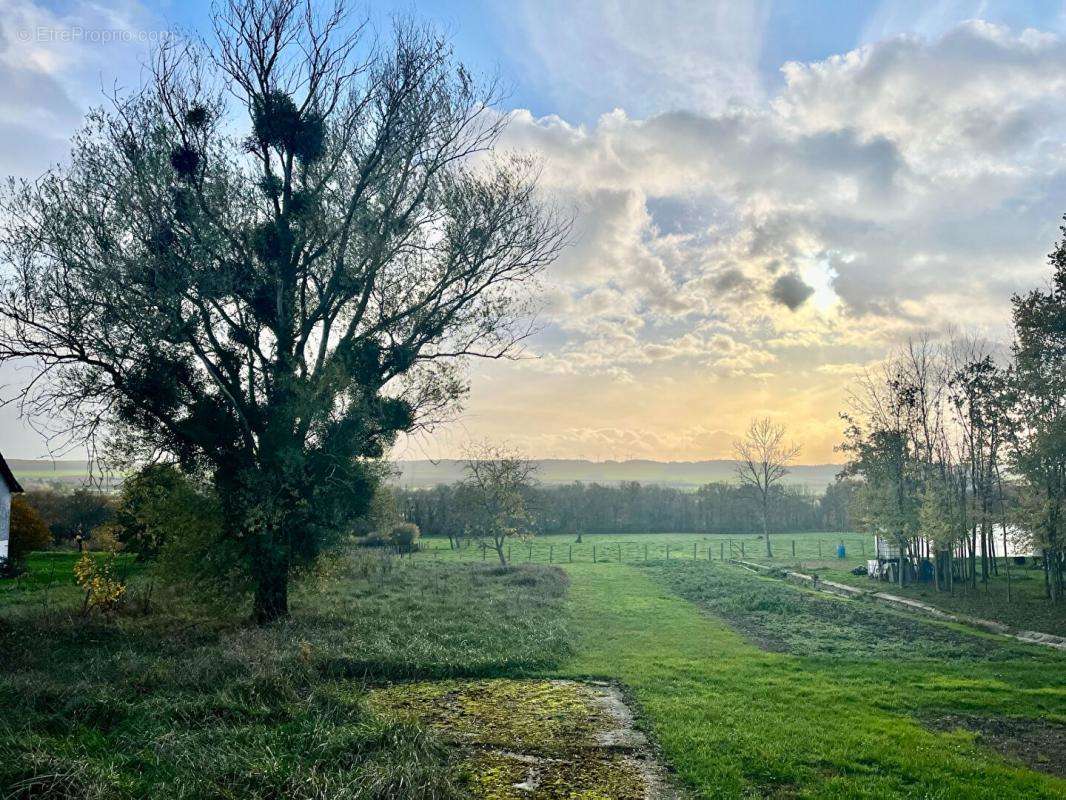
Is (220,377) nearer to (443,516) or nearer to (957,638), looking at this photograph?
(957,638)

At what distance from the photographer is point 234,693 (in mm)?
9164

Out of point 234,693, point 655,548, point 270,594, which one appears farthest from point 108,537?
point 655,548

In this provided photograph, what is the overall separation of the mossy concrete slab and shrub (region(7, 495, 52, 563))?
27668 mm

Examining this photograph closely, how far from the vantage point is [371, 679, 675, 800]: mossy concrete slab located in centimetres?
706

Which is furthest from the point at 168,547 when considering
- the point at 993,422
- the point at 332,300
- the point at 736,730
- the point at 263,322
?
the point at 993,422

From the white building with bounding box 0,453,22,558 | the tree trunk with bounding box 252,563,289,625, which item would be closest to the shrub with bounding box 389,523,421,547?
the white building with bounding box 0,453,22,558

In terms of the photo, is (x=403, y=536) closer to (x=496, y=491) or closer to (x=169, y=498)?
(x=496, y=491)

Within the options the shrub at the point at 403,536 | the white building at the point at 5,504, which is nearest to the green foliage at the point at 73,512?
the white building at the point at 5,504

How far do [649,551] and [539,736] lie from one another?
1584 inches

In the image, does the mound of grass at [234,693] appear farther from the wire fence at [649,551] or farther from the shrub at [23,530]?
the wire fence at [649,551]

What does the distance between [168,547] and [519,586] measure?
13488 mm

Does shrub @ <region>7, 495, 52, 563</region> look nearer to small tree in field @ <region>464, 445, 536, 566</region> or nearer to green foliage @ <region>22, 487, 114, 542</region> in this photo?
green foliage @ <region>22, 487, 114, 542</region>

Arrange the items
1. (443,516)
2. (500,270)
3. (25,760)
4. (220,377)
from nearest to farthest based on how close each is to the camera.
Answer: (25,760)
(220,377)
(500,270)
(443,516)

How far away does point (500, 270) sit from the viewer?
17.9m
